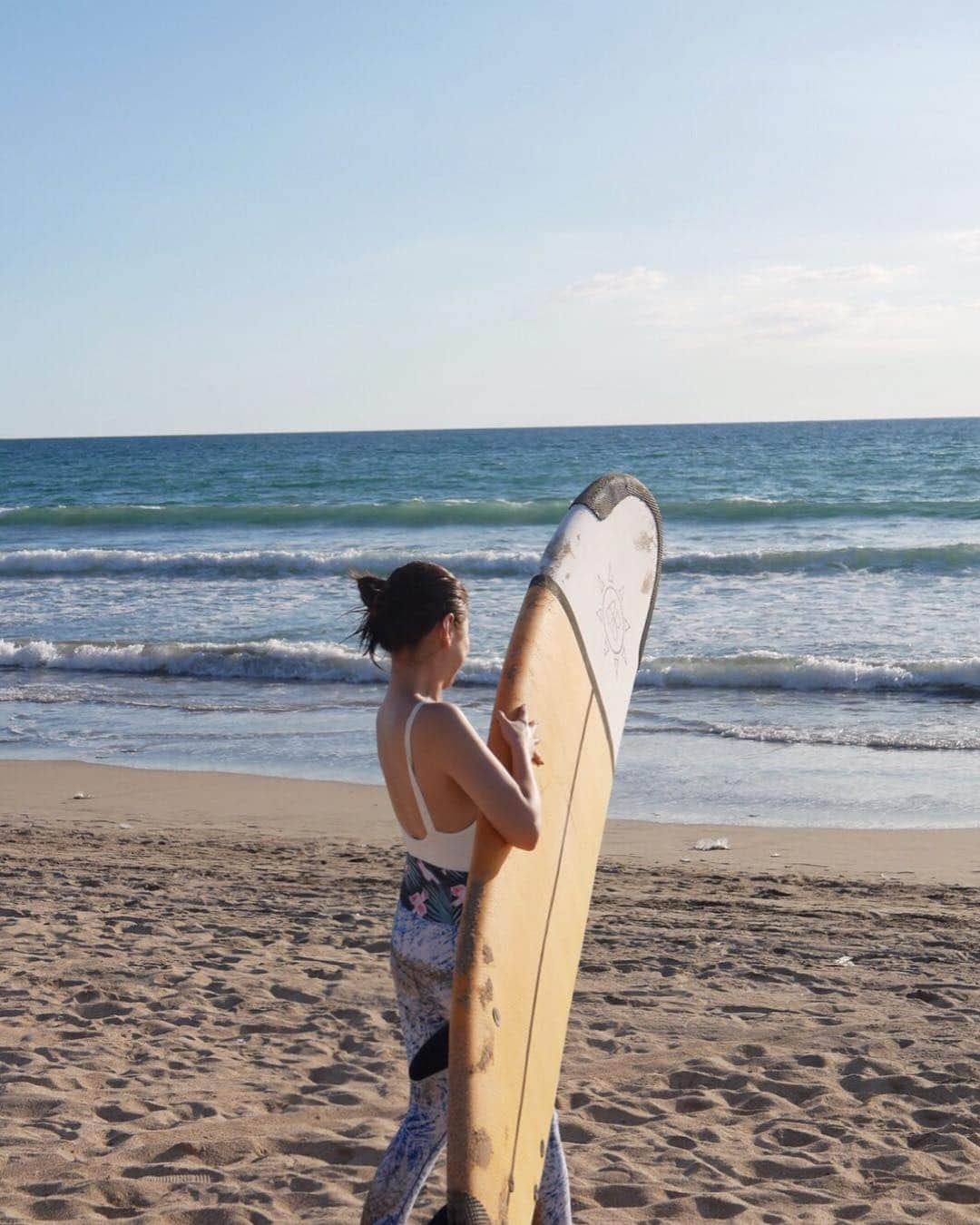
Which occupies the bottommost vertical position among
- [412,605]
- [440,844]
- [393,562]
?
[393,562]

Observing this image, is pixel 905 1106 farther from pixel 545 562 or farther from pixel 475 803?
pixel 475 803

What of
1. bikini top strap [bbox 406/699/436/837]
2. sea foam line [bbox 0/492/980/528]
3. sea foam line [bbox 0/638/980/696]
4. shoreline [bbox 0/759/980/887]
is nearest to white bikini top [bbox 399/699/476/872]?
bikini top strap [bbox 406/699/436/837]

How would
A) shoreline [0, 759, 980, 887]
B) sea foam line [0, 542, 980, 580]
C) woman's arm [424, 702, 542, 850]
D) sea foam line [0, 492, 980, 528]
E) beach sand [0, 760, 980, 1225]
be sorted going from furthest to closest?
sea foam line [0, 492, 980, 528]
sea foam line [0, 542, 980, 580]
shoreline [0, 759, 980, 887]
beach sand [0, 760, 980, 1225]
woman's arm [424, 702, 542, 850]

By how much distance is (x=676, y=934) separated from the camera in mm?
4984

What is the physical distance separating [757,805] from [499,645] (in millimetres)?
5441

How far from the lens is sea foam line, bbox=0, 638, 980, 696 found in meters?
10.3

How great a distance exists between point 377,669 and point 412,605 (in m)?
8.27

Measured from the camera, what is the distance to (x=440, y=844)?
2170mm

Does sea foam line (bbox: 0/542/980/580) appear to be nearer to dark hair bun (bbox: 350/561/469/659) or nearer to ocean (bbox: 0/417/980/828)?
ocean (bbox: 0/417/980/828)

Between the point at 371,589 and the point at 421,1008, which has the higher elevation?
the point at 371,589

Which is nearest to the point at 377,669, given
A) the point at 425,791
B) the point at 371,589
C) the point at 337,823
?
the point at 337,823

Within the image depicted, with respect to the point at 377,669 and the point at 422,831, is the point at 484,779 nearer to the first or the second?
the point at 422,831

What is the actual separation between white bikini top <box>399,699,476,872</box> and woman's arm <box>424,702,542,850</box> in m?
0.08

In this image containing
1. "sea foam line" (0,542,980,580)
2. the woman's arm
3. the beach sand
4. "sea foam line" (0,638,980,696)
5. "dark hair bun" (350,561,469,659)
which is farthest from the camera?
"sea foam line" (0,542,980,580)
